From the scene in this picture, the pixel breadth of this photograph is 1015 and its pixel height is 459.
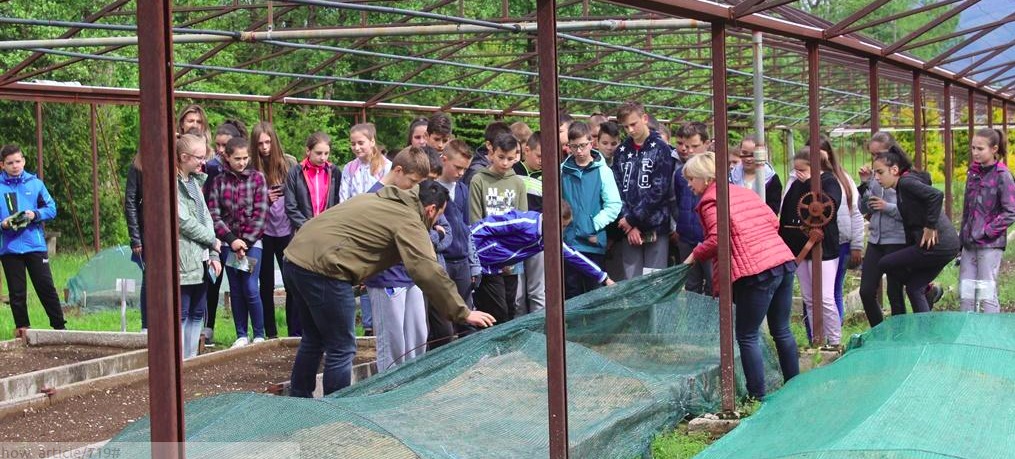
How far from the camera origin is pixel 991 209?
9656 mm

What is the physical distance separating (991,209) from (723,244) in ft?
12.6

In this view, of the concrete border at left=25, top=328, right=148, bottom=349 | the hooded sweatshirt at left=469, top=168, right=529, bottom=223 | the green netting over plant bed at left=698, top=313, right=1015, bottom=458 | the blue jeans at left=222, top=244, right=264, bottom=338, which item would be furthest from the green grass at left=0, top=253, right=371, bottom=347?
the green netting over plant bed at left=698, top=313, right=1015, bottom=458

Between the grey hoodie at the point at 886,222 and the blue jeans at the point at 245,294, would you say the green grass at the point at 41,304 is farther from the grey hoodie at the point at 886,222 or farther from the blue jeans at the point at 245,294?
the grey hoodie at the point at 886,222

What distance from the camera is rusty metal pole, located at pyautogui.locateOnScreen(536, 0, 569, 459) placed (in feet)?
15.9

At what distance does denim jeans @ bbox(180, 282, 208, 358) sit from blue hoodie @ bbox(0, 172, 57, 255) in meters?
2.20

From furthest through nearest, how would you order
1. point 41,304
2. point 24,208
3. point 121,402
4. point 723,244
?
point 41,304
point 24,208
point 121,402
point 723,244

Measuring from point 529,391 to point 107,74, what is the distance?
1556 centimetres

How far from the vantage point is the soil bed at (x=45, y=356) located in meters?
8.64

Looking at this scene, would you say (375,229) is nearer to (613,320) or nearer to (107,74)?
(613,320)

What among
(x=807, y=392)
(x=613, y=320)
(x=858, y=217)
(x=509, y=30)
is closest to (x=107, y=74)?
(x=509, y=30)

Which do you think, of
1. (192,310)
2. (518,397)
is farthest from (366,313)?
(518,397)

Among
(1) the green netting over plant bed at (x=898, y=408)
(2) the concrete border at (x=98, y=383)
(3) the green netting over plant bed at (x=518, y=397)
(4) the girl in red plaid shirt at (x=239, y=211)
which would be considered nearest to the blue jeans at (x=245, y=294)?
(4) the girl in red plaid shirt at (x=239, y=211)

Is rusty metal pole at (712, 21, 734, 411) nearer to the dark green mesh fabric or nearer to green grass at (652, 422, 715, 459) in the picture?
green grass at (652, 422, 715, 459)

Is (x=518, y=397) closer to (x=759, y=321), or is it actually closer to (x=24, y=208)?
(x=759, y=321)
